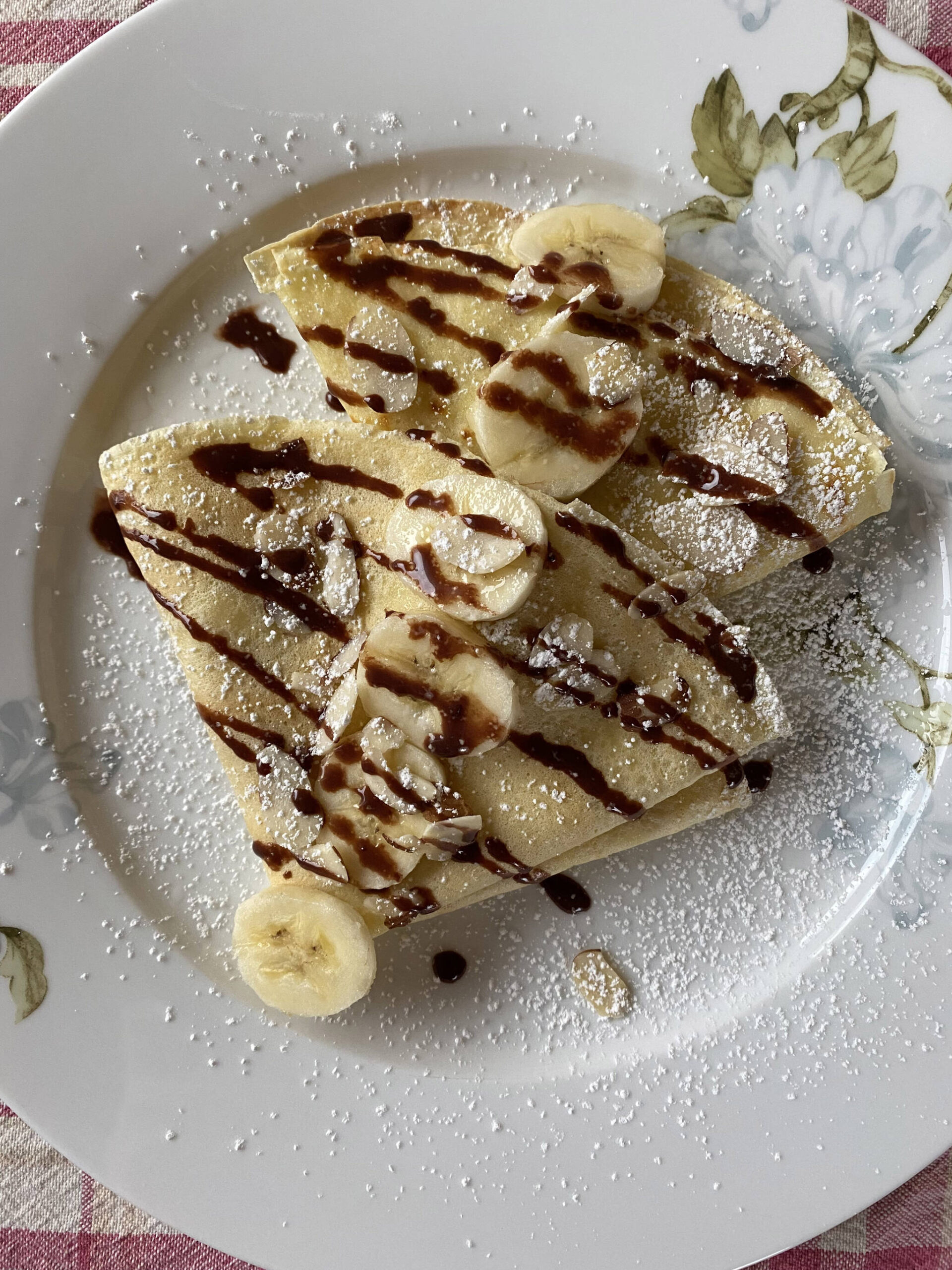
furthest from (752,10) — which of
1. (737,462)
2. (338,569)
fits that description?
(338,569)

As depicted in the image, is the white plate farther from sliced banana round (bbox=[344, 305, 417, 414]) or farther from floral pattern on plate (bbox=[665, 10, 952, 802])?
sliced banana round (bbox=[344, 305, 417, 414])

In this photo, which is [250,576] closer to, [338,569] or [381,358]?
[338,569]

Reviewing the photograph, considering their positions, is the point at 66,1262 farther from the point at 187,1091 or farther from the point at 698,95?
the point at 698,95

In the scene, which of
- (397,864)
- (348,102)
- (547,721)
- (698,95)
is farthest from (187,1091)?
(698,95)

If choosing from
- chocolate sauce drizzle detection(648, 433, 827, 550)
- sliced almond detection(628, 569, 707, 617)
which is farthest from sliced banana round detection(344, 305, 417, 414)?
sliced almond detection(628, 569, 707, 617)

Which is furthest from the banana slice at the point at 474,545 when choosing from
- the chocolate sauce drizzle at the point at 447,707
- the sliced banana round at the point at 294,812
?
the sliced banana round at the point at 294,812

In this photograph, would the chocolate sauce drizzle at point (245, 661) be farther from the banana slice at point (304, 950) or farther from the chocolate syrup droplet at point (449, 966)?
the chocolate syrup droplet at point (449, 966)
